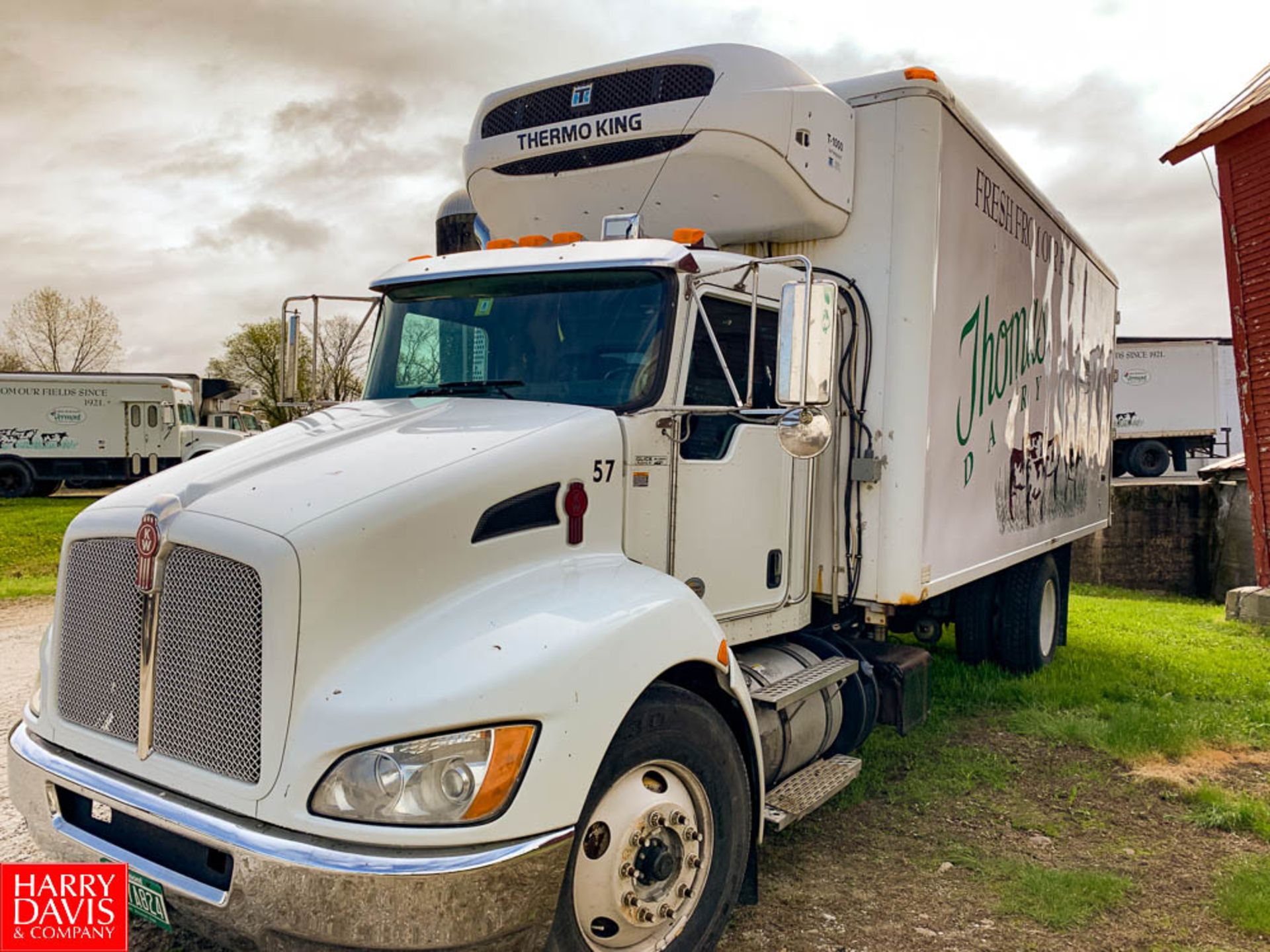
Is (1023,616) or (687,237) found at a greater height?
(687,237)

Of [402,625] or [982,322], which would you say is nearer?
[402,625]

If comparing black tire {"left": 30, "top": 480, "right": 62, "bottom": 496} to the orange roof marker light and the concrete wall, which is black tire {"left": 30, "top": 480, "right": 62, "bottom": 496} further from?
the orange roof marker light

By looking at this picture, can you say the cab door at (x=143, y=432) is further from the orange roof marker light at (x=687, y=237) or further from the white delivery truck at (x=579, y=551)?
the orange roof marker light at (x=687, y=237)

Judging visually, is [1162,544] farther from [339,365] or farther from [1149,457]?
[339,365]

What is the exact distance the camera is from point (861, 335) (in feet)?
16.4

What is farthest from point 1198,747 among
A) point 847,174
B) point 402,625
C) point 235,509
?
point 235,509

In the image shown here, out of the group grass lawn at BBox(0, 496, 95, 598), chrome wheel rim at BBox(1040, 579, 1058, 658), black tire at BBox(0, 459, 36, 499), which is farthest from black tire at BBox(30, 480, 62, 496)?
chrome wheel rim at BBox(1040, 579, 1058, 658)

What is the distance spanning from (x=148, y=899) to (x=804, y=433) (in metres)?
2.58

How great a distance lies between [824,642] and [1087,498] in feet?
17.6

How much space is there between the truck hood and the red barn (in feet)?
40.0

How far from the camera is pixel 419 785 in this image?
8.63 ft

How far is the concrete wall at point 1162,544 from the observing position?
2080 cm

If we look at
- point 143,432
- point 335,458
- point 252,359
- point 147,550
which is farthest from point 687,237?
point 252,359

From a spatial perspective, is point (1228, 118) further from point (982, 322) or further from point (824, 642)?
point (824, 642)
